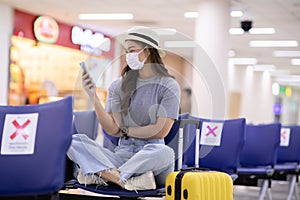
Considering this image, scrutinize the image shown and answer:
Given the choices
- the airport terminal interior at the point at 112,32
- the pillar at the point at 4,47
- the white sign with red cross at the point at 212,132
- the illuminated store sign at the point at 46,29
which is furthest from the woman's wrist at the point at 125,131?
the illuminated store sign at the point at 46,29

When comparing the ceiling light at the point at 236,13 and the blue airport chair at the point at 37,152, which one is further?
the ceiling light at the point at 236,13

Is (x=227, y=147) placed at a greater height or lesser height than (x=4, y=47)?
lesser

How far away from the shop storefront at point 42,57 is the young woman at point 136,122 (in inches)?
251

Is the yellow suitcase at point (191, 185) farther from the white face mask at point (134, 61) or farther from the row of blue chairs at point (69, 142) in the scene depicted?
the white face mask at point (134, 61)

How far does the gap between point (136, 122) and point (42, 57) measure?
8335 mm

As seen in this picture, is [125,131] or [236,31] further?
[236,31]

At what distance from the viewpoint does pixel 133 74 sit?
311cm

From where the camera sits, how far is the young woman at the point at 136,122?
2.78 metres

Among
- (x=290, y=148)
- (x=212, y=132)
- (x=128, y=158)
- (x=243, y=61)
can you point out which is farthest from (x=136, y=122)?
(x=243, y=61)

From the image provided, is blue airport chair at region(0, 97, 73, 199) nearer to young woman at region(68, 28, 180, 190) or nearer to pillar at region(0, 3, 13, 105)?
young woman at region(68, 28, 180, 190)

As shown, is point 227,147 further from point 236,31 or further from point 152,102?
point 236,31

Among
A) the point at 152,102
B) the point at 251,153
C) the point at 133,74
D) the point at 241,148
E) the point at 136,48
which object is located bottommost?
the point at 251,153

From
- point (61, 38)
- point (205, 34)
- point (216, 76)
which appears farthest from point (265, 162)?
point (61, 38)

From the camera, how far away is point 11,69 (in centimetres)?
1004
